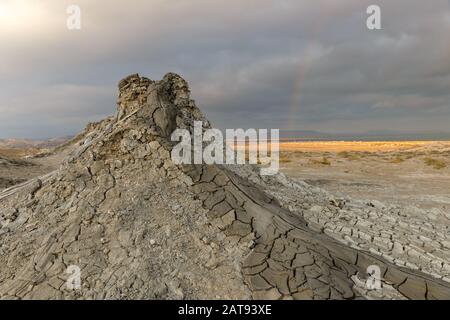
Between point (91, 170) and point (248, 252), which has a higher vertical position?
point (91, 170)

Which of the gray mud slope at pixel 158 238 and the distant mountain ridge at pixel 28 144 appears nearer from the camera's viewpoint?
the gray mud slope at pixel 158 238

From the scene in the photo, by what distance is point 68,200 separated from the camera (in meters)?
5.96

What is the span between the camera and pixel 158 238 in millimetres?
5152

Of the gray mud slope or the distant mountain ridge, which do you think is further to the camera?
the distant mountain ridge

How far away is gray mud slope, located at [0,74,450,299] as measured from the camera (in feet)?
15.0

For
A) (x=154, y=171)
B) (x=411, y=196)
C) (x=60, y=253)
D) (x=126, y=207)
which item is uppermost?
(x=154, y=171)

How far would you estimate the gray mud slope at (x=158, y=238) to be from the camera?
4562 millimetres

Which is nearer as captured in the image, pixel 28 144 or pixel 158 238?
pixel 158 238

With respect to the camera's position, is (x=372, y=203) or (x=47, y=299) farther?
(x=372, y=203)
